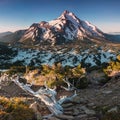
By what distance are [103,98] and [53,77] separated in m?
10.4

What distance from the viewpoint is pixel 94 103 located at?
68.6ft

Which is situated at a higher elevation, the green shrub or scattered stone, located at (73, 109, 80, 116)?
the green shrub

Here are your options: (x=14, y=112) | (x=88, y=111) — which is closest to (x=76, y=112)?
(x=88, y=111)

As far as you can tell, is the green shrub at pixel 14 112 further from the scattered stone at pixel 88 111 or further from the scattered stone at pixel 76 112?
the scattered stone at pixel 88 111

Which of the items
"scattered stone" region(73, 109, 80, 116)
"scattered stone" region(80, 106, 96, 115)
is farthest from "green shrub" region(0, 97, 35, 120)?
"scattered stone" region(80, 106, 96, 115)

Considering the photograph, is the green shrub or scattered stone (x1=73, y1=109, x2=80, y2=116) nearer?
the green shrub

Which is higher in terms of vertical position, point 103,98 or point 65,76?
point 65,76

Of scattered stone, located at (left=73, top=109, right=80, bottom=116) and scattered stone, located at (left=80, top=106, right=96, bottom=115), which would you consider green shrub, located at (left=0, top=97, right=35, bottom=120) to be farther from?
scattered stone, located at (left=80, top=106, right=96, bottom=115)

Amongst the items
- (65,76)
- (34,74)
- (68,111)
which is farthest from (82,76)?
(68,111)

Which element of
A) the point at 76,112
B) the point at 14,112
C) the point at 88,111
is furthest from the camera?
the point at 88,111

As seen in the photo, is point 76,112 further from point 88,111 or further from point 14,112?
point 14,112

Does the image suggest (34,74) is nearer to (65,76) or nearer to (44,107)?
(65,76)

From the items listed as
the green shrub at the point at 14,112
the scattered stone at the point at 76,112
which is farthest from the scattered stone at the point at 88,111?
the green shrub at the point at 14,112

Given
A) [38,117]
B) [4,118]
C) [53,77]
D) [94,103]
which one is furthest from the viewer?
[53,77]
